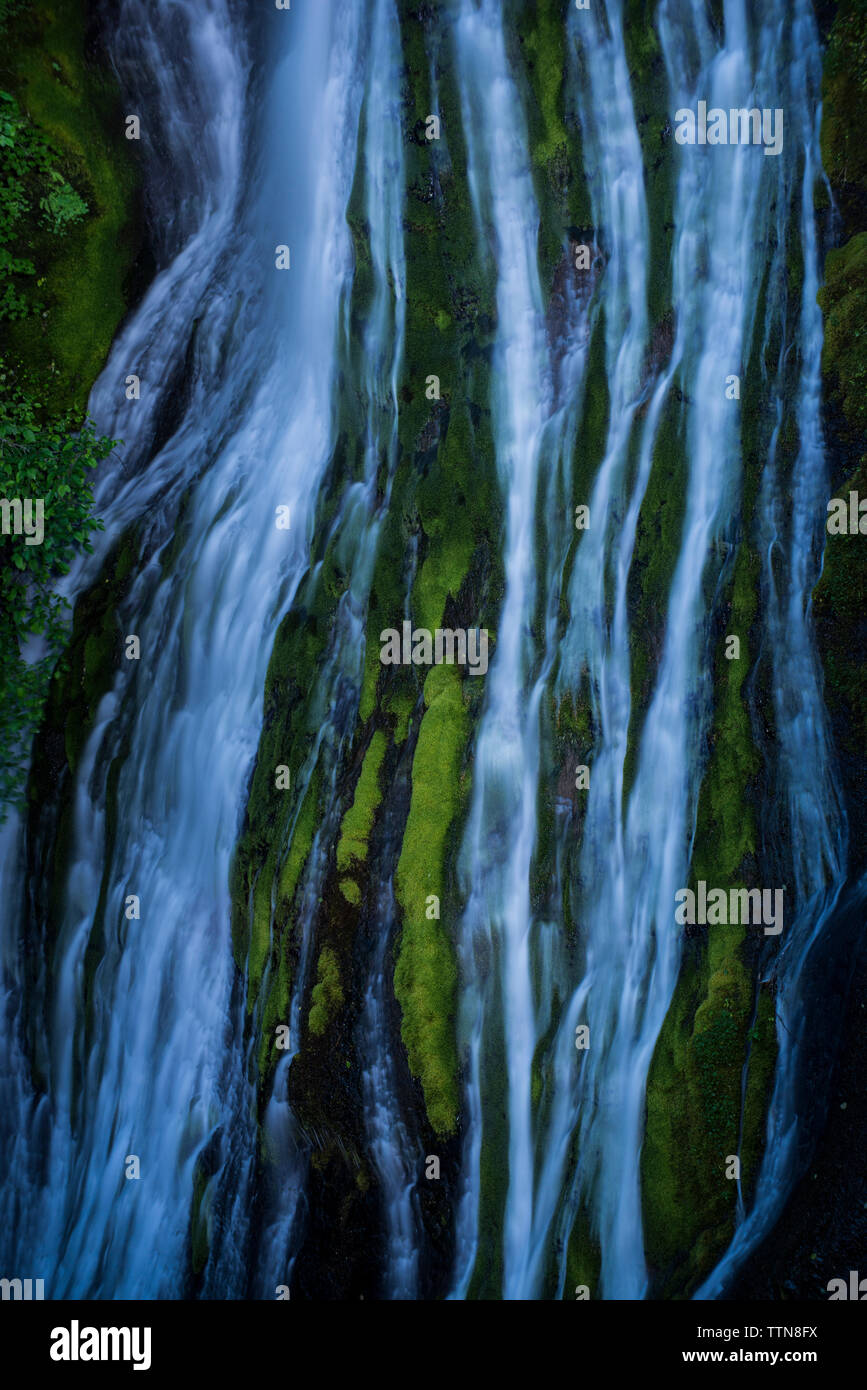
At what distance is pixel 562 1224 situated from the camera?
25.6ft

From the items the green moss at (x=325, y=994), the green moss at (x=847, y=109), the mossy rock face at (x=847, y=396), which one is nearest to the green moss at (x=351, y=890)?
the green moss at (x=325, y=994)

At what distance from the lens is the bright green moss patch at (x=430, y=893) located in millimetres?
7828

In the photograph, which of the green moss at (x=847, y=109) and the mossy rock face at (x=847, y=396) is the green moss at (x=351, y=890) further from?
the green moss at (x=847, y=109)

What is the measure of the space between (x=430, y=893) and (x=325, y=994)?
148cm

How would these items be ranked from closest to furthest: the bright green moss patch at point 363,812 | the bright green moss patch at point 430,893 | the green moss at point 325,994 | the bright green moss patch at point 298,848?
the bright green moss patch at point 430,893 < the green moss at point 325,994 < the bright green moss patch at point 363,812 < the bright green moss patch at point 298,848

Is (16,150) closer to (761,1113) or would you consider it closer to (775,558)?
(775,558)

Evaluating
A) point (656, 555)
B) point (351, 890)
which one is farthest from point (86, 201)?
point (351, 890)

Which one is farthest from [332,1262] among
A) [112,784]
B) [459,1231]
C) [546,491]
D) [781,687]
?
[546,491]

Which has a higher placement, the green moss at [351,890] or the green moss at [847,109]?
the green moss at [847,109]

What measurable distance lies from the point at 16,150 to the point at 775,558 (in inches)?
352

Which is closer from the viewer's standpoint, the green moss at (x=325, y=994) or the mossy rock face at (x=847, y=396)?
the mossy rock face at (x=847, y=396)

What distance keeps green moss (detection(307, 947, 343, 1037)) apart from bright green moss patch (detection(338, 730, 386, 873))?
91 centimetres

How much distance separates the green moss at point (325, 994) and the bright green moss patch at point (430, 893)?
62cm

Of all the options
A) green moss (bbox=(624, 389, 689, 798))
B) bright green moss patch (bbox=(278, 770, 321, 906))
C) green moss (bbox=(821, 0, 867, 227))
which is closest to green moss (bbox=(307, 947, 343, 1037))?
bright green moss patch (bbox=(278, 770, 321, 906))
